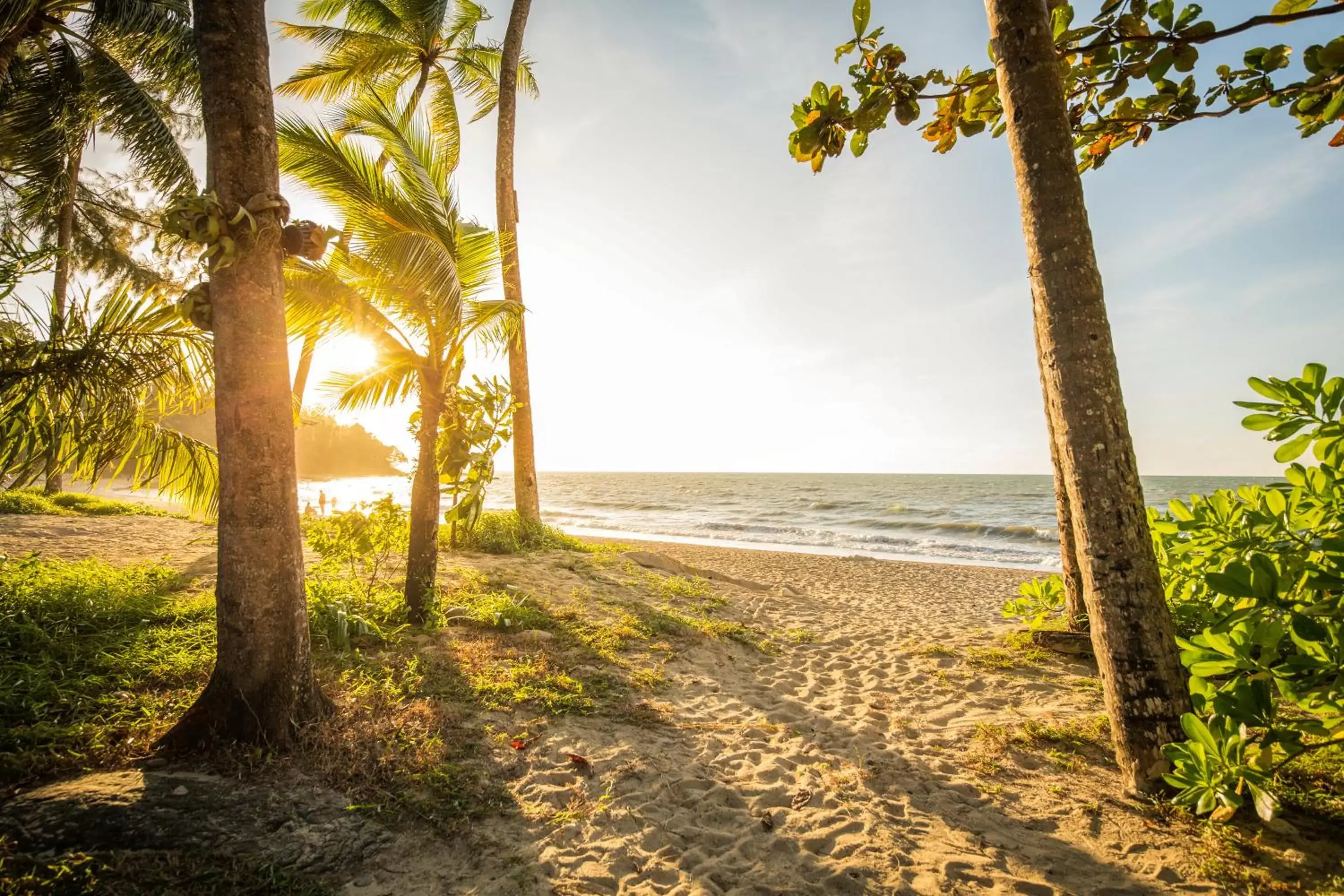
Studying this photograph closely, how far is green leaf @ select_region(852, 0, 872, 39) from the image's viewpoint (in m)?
2.31

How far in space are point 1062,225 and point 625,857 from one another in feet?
12.2

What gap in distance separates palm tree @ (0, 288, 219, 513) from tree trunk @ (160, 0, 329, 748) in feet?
4.64

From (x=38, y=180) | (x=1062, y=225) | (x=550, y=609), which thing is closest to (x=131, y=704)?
(x=550, y=609)

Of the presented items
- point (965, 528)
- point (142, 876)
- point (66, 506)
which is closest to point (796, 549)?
point (965, 528)

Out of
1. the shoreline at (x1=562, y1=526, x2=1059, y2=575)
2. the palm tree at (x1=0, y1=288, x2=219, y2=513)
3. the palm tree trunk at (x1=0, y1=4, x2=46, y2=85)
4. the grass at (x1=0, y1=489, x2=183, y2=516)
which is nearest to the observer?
the palm tree at (x1=0, y1=288, x2=219, y2=513)

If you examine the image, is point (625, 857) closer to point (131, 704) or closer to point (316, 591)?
point (131, 704)

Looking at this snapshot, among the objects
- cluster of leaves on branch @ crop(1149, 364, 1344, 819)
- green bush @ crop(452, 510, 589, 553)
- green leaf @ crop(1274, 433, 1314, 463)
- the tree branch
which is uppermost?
the tree branch

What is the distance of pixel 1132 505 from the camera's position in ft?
8.33

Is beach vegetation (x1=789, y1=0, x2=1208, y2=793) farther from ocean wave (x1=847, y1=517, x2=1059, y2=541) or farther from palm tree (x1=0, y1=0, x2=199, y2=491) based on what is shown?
ocean wave (x1=847, y1=517, x2=1059, y2=541)

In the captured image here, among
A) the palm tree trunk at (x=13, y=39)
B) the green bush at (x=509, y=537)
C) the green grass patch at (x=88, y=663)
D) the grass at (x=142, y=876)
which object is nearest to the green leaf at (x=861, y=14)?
the grass at (x=142, y=876)

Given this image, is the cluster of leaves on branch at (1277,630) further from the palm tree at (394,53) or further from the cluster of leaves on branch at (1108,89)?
the palm tree at (394,53)

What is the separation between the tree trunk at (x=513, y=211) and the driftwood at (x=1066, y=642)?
777 cm

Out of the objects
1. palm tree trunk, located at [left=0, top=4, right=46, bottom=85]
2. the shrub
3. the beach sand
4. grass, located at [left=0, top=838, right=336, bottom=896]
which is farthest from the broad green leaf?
palm tree trunk, located at [left=0, top=4, right=46, bottom=85]

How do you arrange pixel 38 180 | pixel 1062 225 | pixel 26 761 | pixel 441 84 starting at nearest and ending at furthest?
pixel 26 761 → pixel 1062 225 → pixel 38 180 → pixel 441 84
